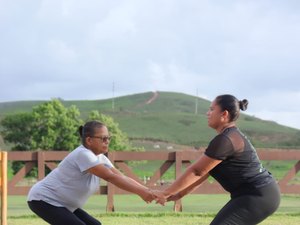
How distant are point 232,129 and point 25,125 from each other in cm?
6695

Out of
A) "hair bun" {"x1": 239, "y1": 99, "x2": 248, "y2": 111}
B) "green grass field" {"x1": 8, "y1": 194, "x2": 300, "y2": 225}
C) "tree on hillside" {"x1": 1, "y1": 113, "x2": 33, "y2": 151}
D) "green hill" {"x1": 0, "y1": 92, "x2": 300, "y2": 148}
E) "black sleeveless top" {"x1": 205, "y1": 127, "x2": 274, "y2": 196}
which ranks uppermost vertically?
"hair bun" {"x1": 239, "y1": 99, "x2": 248, "y2": 111}

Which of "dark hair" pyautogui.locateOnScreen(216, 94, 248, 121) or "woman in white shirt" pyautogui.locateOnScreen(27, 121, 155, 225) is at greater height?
"dark hair" pyautogui.locateOnScreen(216, 94, 248, 121)

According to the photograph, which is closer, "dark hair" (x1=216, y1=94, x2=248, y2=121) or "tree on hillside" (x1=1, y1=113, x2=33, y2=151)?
"dark hair" (x1=216, y1=94, x2=248, y2=121)

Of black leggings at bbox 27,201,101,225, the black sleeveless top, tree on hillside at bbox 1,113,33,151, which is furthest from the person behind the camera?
tree on hillside at bbox 1,113,33,151

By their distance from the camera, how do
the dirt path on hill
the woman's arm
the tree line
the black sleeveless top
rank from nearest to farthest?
the black sleeveless top < the woman's arm < the tree line < the dirt path on hill

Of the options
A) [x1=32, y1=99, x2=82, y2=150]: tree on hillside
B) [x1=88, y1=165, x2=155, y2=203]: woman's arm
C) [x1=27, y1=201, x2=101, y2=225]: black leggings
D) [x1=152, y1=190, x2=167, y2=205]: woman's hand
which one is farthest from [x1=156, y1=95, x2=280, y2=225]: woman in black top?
[x1=32, y1=99, x2=82, y2=150]: tree on hillside

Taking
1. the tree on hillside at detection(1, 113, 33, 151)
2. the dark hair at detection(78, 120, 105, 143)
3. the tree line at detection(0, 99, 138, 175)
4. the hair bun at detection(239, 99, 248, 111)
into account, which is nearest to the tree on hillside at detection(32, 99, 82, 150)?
the tree line at detection(0, 99, 138, 175)

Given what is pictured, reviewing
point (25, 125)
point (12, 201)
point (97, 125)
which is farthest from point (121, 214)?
point (25, 125)

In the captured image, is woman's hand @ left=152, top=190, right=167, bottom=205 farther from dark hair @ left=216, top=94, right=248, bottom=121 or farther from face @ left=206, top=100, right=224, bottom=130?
dark hair @ left=216, top=94, right=248, bottom=121

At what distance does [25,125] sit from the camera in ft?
235

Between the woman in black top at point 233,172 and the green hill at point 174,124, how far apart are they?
88.9 metres

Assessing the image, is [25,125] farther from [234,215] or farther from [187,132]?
[234,215]

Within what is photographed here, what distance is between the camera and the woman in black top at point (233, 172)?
5.99 m

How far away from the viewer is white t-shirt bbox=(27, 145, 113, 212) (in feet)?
22.2
